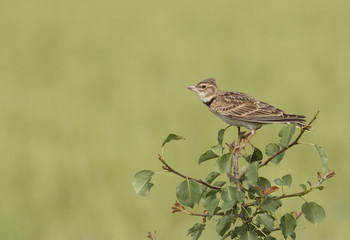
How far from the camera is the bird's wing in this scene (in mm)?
5695

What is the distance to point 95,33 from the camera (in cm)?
2536

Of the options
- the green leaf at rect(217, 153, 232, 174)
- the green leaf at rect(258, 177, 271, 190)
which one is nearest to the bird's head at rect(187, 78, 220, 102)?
the green leaf at rect(258, 177, 271, 190)

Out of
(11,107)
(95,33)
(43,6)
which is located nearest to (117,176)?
(11,107)

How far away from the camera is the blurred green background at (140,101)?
11156mm

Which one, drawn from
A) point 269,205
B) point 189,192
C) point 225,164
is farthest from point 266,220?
point 189,192

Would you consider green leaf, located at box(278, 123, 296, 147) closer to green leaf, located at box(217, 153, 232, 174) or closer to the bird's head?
green leaf, located at box(217, 153, 232, 174)

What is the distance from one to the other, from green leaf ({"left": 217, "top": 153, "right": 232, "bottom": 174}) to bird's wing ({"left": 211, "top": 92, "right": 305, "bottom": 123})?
1.73 m

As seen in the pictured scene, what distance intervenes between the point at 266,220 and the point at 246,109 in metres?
2.38

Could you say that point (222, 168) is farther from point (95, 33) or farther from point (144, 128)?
point (95, 33)

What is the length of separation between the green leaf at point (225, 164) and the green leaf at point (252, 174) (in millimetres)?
107

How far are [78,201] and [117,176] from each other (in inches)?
34.1

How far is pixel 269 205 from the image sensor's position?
12.0 feet

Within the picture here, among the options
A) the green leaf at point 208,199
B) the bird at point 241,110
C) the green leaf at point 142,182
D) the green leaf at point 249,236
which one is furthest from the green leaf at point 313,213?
the bird at point 241,110

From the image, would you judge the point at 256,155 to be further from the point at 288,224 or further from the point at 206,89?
the point at 206,89
